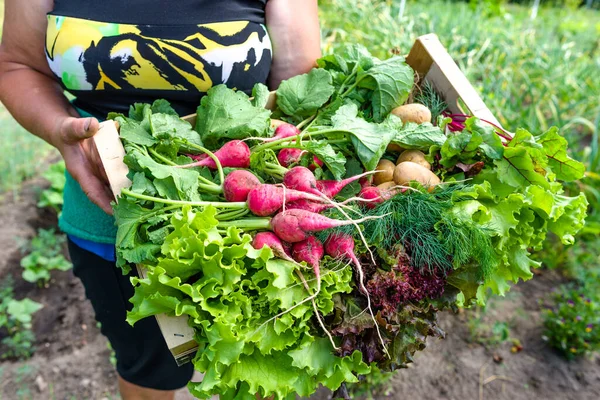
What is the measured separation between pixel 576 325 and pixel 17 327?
3.53 meters

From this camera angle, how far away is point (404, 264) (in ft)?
4.58

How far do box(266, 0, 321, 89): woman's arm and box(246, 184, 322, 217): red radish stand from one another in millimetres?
607

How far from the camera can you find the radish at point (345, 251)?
1.36 metres

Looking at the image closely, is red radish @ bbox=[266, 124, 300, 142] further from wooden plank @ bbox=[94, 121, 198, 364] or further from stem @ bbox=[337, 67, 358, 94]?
wooden plank @ bbox=[94, 121, 198, 364]

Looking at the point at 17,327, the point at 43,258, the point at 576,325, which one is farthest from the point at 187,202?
the point at 576,325

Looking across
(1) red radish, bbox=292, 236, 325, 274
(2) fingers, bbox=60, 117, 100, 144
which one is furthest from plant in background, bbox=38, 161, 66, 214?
(1) red radish, bbox=292, 236, 325, 274

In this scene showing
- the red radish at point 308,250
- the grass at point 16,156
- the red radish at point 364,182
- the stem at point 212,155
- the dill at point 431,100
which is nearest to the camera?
the red radish at point 308,250

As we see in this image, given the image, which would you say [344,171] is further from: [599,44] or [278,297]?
[599,44]

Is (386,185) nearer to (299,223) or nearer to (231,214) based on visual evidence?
(299,223)

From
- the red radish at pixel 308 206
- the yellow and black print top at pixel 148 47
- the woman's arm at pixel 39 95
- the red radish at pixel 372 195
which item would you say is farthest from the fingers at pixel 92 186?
the red radish at pixel 372 195

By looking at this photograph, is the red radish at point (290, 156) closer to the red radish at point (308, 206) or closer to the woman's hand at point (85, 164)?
the red radish at point (308, 206)

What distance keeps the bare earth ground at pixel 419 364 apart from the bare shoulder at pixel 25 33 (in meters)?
1.98

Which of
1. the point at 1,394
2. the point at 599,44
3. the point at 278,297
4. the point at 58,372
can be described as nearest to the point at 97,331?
the point at 58,372

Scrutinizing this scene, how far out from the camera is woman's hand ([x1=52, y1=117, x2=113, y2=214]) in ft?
5.08
